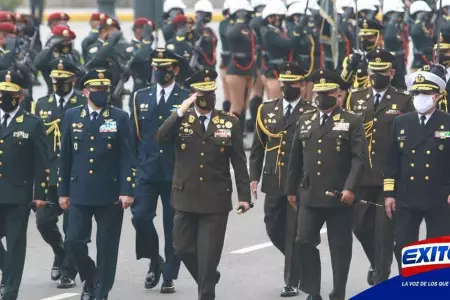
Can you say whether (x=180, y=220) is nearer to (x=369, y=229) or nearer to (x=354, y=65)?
(x=369, y=229)

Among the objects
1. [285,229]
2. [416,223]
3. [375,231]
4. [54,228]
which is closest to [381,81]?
[375,231]

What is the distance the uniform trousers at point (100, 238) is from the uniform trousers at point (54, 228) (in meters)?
1.08

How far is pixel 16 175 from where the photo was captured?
13984 mm

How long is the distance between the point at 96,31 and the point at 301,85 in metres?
9.78

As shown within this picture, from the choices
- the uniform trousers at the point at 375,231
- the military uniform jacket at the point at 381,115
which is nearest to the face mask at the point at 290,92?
the military uniform jacket at the point at 381,115

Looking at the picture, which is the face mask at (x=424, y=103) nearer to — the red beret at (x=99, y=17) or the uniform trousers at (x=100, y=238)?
the uniform trousers at (x=100, y=238)

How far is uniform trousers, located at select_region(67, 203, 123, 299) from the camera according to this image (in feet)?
45.9

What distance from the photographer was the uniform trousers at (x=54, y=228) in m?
15.3

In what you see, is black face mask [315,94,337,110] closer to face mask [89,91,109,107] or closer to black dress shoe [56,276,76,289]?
face mask [89,91,109,107]

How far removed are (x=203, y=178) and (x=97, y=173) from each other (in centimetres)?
97

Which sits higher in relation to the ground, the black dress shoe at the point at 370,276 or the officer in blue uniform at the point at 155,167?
the officer in blue uniform at the point at 155,167

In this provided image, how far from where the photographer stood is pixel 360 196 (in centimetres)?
1509

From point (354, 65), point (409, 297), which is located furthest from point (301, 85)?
point (409, 297)

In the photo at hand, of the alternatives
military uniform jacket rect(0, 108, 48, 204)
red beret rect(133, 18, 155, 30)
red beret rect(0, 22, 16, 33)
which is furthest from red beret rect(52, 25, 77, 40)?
military uniform jacket rect(0, 108, 48, 204)
